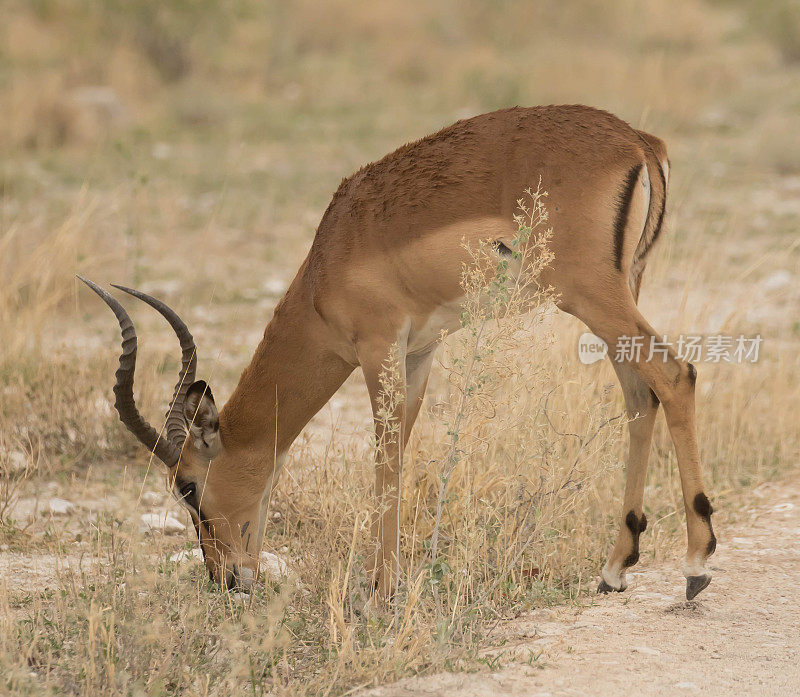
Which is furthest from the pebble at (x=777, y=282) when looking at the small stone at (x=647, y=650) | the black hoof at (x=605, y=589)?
the small stone at (x=647, y=650)

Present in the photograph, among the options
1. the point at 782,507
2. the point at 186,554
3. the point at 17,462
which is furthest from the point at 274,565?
the point at 782,507

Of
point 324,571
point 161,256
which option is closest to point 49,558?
point 324,571

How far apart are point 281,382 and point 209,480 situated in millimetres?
535

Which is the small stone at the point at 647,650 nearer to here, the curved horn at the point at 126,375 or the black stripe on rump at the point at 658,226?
the black stripe on rump at the point at 658,226

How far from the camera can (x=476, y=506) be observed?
4.74 meters

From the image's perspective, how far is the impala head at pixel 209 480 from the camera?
4625 millimetres

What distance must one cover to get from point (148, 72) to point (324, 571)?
14916mm

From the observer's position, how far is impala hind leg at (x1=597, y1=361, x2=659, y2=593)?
4.66 m

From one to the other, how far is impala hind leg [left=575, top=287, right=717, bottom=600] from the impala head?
1.67 metres

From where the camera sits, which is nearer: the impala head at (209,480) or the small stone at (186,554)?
the impala head at (209,480)

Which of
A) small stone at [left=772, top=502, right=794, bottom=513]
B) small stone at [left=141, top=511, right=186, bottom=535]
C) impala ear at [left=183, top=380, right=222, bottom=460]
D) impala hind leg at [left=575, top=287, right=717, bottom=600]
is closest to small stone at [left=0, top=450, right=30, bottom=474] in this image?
small stone at [left=141, top=511, right=186, bottom=535]

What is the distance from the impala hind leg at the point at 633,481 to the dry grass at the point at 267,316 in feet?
0.54

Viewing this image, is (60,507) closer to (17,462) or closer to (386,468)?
(17,462)
